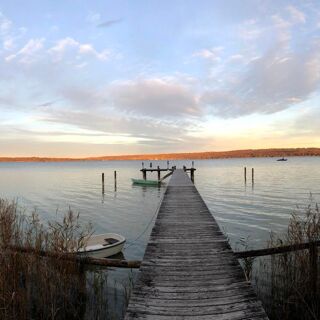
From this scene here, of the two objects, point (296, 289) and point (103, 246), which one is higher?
point (296, 289)

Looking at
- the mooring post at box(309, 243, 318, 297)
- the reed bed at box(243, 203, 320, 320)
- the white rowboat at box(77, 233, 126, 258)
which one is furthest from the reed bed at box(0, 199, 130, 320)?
the mooring post at box(309, 243, 318, 297)

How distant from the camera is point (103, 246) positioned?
39.3 feet

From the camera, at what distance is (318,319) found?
6516 mm

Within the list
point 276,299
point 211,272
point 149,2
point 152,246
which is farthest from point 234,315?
point 149,2

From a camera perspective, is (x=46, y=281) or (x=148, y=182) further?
(x=148, y=182)

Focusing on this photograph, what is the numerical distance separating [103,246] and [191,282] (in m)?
7.41

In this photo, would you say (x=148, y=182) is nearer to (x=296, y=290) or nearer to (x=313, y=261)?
(x=313, y=261)

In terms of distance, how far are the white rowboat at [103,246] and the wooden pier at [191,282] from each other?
395cm

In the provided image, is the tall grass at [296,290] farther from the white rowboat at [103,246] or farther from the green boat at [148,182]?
the green boat at [148,182]

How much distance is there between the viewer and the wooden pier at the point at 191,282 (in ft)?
13.9

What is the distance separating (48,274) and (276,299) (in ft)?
16.4

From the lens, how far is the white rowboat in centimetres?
1135

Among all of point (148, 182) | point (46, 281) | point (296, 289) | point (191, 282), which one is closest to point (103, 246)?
point (46, 281)

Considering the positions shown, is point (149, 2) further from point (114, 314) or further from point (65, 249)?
point (114, 314)
